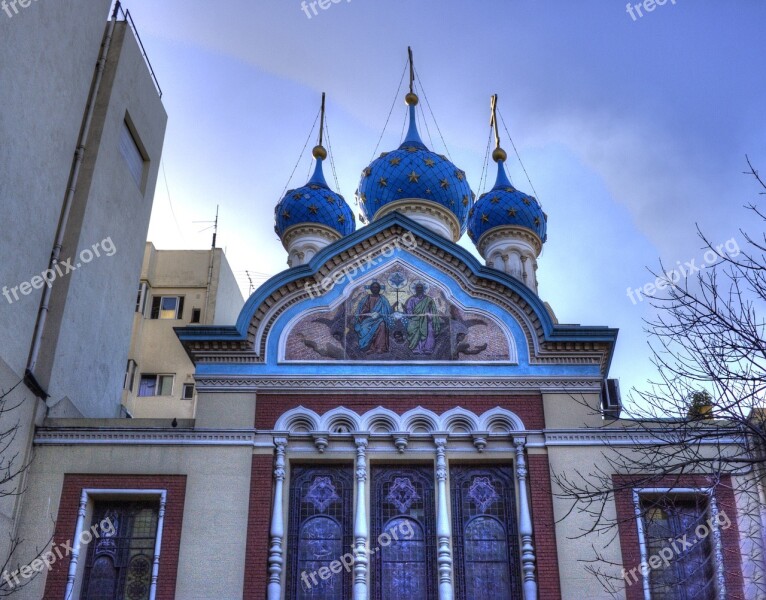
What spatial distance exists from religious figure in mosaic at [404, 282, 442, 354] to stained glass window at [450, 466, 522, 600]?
188 cm

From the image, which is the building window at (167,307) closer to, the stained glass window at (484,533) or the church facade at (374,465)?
the church facade at (374,465)

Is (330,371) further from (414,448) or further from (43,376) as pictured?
(43,376)

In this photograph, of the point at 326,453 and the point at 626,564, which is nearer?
the point at 626,564

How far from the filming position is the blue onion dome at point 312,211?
71.5ft

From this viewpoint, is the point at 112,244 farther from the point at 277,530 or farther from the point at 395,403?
the point at 277,530

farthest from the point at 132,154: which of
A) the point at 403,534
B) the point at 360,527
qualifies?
the point at 403,534

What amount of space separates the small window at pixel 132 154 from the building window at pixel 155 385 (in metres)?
9.60

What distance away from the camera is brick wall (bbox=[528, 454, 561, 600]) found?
41.4ft

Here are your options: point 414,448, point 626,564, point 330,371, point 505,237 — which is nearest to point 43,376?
point 330,371

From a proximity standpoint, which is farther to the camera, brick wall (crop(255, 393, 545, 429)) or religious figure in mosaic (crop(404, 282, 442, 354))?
religious figure in mosaic (crop(404, 282, 442, 354))

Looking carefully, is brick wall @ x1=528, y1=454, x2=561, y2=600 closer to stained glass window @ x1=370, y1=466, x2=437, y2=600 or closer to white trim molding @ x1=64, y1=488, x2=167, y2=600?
stained glass window @ x1=370, y1=466, x2=437, y2=600

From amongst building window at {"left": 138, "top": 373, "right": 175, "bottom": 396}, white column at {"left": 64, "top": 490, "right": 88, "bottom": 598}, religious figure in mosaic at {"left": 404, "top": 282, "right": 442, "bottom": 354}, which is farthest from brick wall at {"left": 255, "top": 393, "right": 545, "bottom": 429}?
building window at {"left": 138, "top": 373, "right": 175, "bottom": 396}

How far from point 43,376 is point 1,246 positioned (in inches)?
83.6

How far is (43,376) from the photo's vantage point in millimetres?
14016
